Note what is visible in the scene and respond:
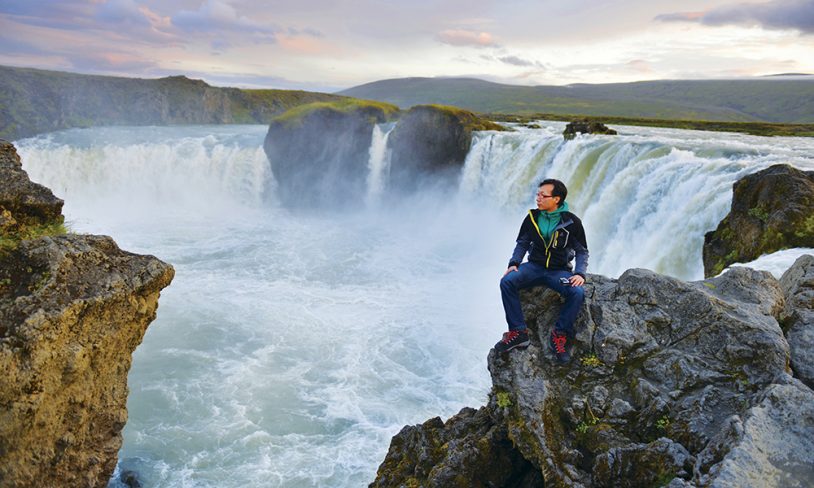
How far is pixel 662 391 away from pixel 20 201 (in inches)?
416

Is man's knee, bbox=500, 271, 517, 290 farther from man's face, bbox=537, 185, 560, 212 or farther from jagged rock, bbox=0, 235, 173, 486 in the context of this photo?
jagged rock, bbox=0, 235, 173, 486

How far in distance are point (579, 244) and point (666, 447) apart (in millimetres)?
2904

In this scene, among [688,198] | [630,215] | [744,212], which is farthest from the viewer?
[630,215]

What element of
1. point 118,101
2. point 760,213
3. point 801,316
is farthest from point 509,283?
point 118,101

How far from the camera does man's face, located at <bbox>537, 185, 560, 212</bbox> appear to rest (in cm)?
710

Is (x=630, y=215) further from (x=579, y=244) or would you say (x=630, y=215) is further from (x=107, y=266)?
(x=107, y=266)

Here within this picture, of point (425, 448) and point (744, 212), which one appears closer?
point (425, 448)

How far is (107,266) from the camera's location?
323 inches

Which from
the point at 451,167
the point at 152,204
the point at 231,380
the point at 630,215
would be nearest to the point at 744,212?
the point at 630,215

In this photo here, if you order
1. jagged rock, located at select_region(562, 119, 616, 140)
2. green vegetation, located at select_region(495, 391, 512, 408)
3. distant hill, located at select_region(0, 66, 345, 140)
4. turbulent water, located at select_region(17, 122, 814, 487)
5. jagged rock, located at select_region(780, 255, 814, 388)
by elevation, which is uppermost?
distant hill, located at select_region(0, 66, 345, 140)

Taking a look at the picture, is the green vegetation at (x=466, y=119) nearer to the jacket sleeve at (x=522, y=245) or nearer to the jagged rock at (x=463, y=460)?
the jacket sleeve at (x=522, y=245)

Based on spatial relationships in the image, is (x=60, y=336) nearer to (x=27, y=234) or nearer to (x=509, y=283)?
(x=27, y=234)

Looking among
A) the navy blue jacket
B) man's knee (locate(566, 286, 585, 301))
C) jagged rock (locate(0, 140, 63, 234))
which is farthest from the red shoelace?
jagged rock (locate(0, 140, 63, 234))

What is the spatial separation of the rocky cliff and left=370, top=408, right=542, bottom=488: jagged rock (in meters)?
4.83
